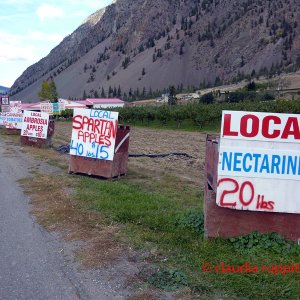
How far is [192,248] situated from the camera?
5949 mm

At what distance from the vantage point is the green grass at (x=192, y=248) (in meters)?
4.79

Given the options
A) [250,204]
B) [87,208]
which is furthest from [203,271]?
[87,208]

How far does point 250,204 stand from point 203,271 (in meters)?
1.34

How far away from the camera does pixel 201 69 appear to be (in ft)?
455

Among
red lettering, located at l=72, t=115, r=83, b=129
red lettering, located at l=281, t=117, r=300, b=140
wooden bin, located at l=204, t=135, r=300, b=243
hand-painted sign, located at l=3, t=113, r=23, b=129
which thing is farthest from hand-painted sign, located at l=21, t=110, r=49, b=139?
red lettering, located at l=281, t=117, r=300, b=140

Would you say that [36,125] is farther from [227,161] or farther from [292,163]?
[292,163]

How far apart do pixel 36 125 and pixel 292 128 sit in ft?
61.3

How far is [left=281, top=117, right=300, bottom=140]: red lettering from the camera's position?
20.0 ft

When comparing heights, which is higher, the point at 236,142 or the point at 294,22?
the point at 294,22

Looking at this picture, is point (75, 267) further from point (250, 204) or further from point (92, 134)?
point (92, 134)

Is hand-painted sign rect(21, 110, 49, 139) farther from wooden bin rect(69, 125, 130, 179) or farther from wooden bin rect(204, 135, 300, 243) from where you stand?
wooden bin rect(204, 135, 300, 243)

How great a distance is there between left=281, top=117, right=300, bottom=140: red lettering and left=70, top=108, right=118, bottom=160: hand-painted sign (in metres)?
6.46

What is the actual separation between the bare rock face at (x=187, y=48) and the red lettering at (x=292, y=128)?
4114 inches

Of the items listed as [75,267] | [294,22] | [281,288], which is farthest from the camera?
[294,22]
